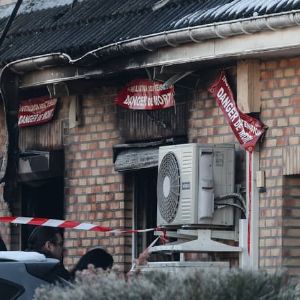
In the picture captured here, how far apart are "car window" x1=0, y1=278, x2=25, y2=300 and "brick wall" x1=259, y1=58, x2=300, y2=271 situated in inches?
134

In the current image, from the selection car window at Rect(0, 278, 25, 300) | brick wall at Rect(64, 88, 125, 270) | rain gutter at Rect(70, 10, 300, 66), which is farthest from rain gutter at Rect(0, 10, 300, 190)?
car window at Rect(0, 278, 25, 300)

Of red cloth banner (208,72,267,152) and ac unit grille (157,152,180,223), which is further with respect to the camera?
ac unit grille (157,152,180,223)

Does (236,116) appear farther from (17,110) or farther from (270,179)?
(17,110)

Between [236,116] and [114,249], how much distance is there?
106 inches

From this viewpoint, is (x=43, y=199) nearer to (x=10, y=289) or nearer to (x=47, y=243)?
(x=47, y=243)

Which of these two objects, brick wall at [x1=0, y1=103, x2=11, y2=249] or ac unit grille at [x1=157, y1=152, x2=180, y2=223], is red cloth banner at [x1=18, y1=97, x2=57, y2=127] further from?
ac unit grille at [x1=157, y1=152, x2=180, y2=223]

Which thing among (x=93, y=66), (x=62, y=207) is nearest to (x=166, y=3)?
(x=93, y=66)

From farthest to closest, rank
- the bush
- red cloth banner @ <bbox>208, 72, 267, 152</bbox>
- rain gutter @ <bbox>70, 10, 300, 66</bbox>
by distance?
red cloth banner @ <bbox>208, 72, 267, 152</bbox>
rain gutter @ <bbox>70, 10, 300, 66</bbox>
the bush

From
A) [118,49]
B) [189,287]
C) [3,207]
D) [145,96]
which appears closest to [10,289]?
[189,287]

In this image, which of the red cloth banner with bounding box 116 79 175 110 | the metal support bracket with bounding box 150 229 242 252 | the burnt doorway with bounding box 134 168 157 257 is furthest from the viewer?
the burnt doorway with bounding box 134 168 157 257

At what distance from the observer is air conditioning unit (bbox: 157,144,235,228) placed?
15070mm

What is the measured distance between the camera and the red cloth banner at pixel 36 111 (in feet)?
58.7

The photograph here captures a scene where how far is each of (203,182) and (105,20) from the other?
251 centimetres

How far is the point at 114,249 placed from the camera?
17.0m
